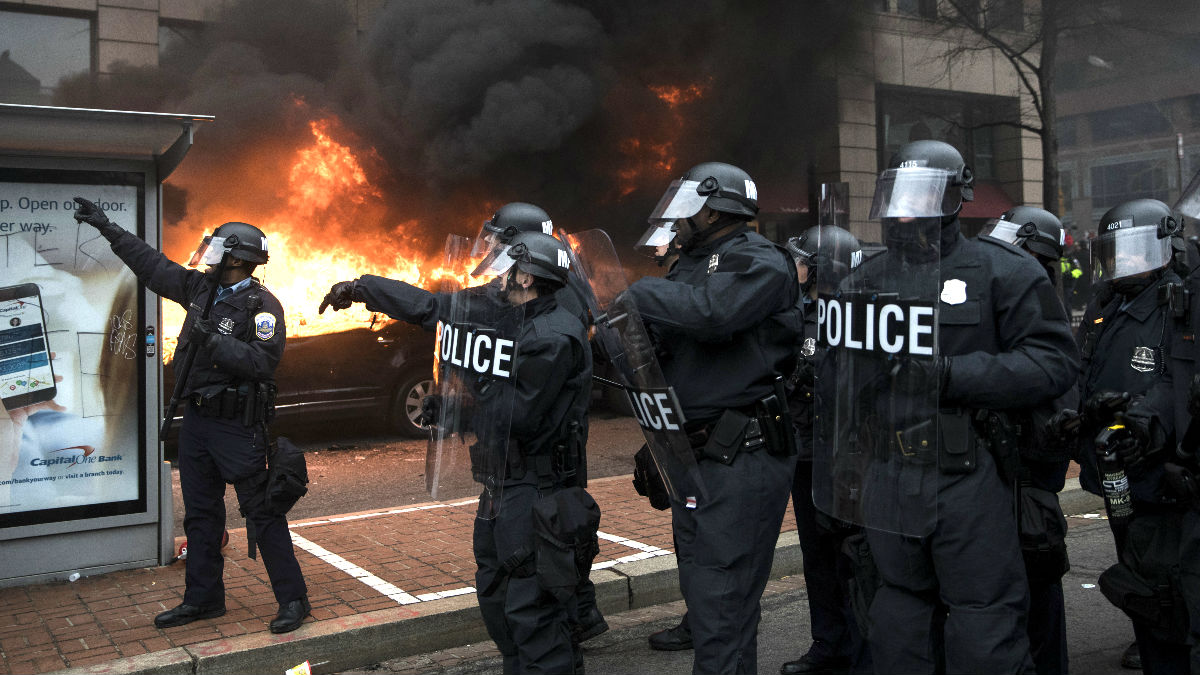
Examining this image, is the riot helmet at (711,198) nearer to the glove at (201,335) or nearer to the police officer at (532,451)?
the police officer at (532,451)

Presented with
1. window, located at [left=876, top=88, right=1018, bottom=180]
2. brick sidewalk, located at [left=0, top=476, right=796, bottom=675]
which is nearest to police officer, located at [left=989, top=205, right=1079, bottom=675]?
brick sidewalk, located at [left=0, top=476, right=796, bottom=675]

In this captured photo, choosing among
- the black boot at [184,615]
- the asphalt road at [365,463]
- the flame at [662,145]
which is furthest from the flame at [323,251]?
the black boot at [184,615]

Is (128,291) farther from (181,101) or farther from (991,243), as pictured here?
(181,101)

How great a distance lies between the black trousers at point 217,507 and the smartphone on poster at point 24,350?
3.77ft

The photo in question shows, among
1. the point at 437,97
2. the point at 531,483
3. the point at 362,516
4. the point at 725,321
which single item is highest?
the point at 437,97

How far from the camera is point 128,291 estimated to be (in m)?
5.45

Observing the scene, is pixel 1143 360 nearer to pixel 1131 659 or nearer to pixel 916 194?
pixel 916 194

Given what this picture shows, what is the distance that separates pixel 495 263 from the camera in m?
3.57

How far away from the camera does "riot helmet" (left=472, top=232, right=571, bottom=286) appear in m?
3.49

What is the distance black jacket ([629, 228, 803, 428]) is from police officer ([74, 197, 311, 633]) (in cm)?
203

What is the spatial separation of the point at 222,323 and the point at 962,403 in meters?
3.13

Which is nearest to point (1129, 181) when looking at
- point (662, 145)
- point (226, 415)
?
point (662, 145)

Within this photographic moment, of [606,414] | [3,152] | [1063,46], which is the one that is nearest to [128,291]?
A: [3,152]

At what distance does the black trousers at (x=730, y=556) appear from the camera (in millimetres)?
3195
